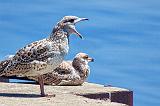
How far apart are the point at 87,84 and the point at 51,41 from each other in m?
3.81

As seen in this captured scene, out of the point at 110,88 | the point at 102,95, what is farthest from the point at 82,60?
the point at 102,95

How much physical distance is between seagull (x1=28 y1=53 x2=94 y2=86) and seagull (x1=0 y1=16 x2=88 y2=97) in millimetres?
2294

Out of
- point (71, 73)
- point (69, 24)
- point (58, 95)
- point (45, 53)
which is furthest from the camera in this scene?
point (71, 73)

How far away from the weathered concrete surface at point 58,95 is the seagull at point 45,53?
439 millimetres

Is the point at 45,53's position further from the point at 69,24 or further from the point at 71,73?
the point at 71,73

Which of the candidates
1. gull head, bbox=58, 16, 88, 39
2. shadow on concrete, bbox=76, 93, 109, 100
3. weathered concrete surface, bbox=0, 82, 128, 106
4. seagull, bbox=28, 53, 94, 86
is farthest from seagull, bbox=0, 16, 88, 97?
seagull, bbox=28, 53, 94, 86

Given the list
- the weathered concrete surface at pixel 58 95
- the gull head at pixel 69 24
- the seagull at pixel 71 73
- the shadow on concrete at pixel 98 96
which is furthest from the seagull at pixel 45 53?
the seagull at pixel 71 73

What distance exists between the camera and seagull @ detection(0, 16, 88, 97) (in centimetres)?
1002

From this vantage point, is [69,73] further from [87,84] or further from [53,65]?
[53,65]

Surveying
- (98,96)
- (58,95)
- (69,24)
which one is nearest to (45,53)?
(69,24)

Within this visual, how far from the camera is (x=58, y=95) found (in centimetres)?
1091

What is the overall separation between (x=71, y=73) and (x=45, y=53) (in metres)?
3.20

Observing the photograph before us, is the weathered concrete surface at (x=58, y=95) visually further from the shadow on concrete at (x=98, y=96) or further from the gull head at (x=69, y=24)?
the gull head at (x=69, y=24)

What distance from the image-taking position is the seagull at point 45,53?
10.0 m
